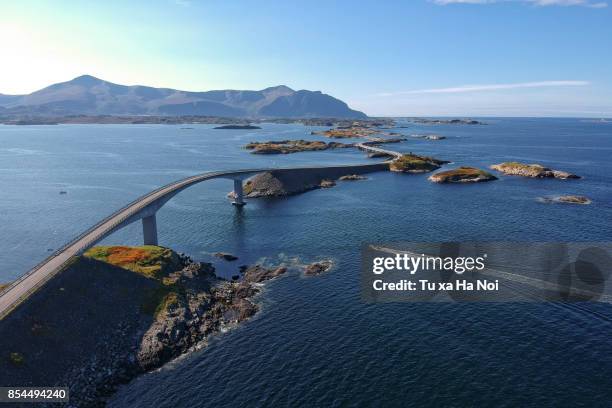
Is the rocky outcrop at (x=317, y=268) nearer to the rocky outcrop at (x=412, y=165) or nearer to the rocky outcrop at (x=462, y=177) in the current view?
the rocky outcrop at (x=462, y=177)

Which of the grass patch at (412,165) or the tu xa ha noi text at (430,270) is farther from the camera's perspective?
the grass patch at (412,165)

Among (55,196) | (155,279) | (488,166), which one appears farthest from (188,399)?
(488,166)

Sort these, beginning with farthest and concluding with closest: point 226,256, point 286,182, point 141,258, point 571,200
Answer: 1. point 286,182
2. point 571,200
3. point 226,256
4. point 141,258

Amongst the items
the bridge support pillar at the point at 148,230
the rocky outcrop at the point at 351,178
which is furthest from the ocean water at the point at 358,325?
the rocky outcrop at the point at 351,178

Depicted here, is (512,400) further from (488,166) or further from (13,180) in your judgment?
(13,180)

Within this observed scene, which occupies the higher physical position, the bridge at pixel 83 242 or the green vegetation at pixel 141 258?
the bridge at pixel 83 242

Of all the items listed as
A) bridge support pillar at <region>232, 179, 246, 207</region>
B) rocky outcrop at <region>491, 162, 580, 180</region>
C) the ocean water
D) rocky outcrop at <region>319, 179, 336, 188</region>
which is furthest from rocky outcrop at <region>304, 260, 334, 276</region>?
rocky outcrop at <region>491, 162, 580, 180</region>

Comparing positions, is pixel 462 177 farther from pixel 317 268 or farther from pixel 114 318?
pixel 114 318

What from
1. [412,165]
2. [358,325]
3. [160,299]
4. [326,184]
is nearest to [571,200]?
[412,165]
